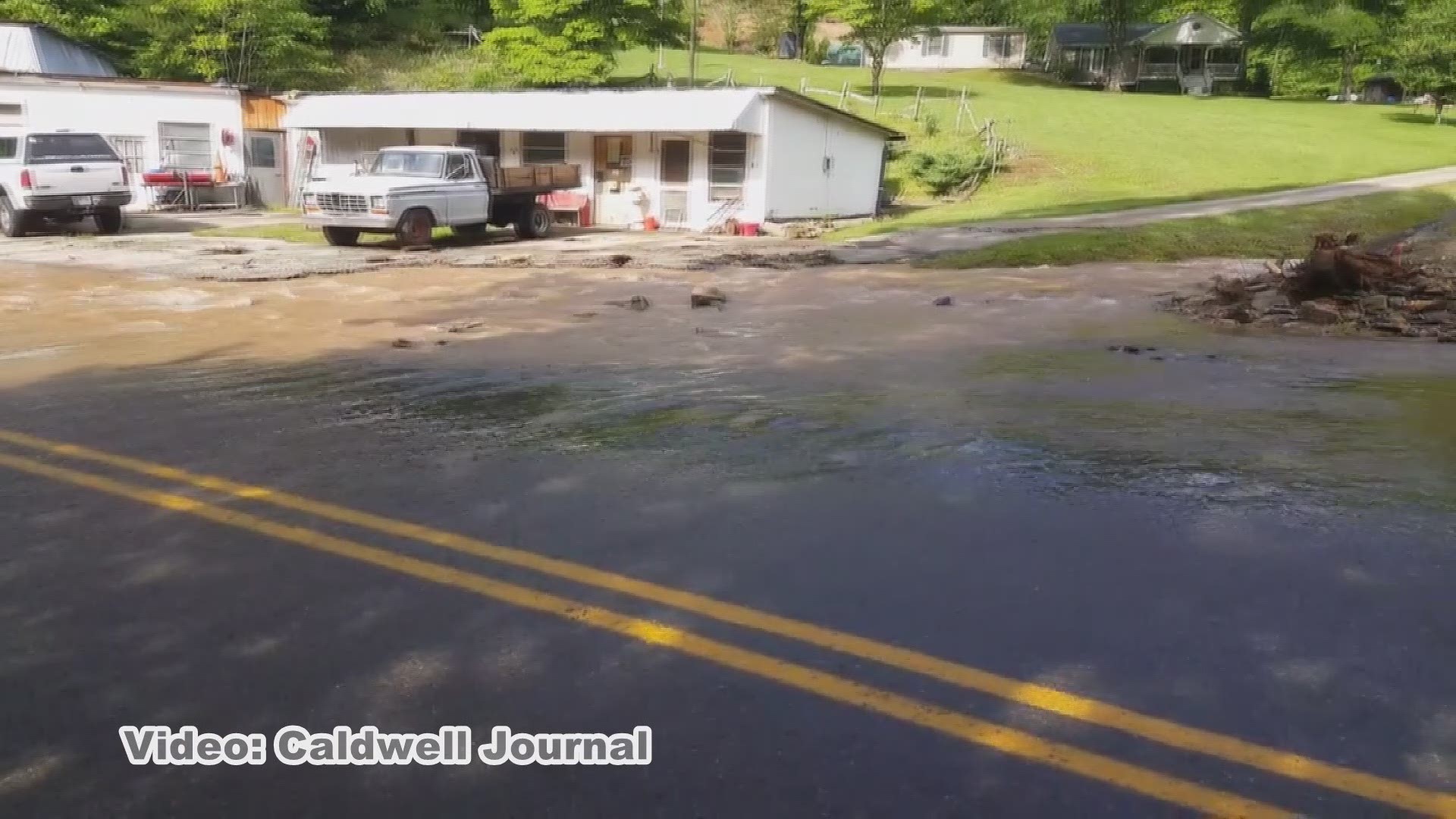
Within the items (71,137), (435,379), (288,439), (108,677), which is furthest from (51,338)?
(71,137)

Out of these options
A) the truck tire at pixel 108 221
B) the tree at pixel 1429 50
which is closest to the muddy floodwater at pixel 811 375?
the truck tire at pixel 108 221

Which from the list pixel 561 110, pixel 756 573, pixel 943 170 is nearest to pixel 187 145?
pixel 561 110

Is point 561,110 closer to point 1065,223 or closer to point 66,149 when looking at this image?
point 66,149

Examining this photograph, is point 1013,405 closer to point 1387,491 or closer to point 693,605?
point 1387,491

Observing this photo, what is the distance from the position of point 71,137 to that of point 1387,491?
24907 millimetres

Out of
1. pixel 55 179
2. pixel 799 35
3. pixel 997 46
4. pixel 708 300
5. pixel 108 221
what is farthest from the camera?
pixel 799 35

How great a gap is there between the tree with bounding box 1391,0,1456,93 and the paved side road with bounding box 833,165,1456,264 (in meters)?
19.0

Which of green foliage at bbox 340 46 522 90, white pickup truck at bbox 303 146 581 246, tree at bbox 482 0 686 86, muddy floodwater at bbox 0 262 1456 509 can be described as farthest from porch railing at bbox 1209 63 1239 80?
muddy floodwater at bbox 0 262 1456 509

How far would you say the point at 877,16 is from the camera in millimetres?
48438

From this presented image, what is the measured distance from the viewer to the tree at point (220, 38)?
134ft

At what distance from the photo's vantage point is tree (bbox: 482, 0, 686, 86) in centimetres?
4150

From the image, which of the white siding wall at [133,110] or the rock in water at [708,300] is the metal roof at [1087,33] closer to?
the white siding wall at [133,110]

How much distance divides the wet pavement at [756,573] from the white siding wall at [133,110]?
2523cm

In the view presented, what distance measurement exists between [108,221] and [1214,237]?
22.3 m
